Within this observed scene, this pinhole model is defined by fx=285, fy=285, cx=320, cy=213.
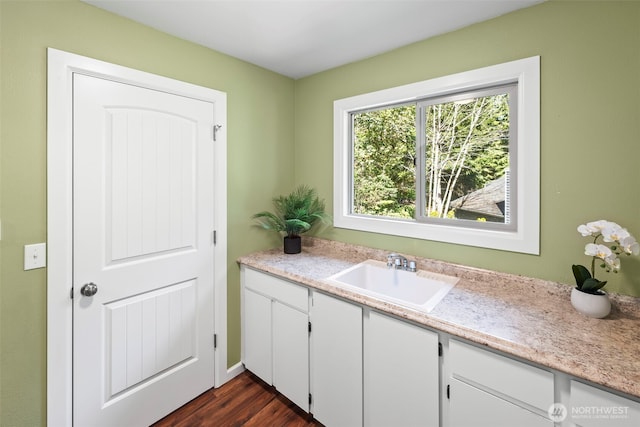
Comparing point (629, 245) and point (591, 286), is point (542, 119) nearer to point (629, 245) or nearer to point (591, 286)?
point (629, 245)

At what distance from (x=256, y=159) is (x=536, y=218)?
178 cm

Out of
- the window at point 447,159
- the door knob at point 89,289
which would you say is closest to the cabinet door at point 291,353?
the window at point 447,159

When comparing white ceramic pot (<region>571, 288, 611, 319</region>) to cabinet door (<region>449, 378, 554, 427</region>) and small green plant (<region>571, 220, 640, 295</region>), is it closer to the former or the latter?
small green plant (<region>571, 220, 640, 295</region>)

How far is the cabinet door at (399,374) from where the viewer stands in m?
1.19

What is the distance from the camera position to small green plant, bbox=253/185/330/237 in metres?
2.14

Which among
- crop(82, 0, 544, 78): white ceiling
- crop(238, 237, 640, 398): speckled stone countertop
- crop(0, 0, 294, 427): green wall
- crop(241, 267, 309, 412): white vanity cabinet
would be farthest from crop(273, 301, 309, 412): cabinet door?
crop(82, 0, 544, 78): white ceiling

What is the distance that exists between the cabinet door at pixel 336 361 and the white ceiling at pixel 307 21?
151 centimetres

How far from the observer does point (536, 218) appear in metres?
1.42

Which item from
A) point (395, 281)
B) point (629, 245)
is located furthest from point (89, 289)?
point (629, 245)

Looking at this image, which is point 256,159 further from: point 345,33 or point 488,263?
point 488,263

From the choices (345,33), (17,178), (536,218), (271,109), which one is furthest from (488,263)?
(17,178)

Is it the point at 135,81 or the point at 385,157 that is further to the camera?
the point at 385,157

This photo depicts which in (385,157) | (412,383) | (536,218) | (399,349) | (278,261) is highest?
(385,157)

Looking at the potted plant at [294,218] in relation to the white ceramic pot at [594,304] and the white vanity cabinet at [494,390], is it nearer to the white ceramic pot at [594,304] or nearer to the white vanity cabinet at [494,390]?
the white vanity cabinet at [494,390]
